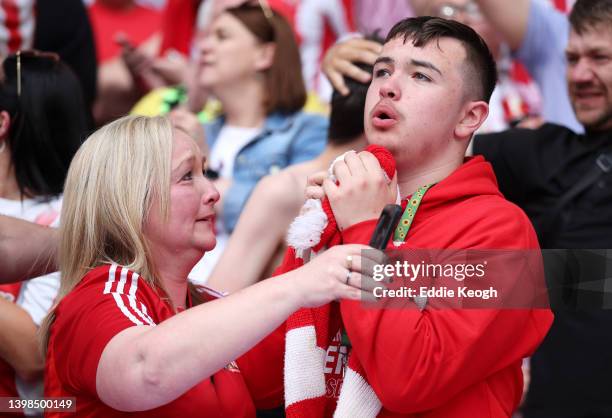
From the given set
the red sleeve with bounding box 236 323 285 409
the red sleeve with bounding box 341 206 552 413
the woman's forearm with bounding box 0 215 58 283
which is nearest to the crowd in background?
the woman's forearm with bounding box 0 215 58 283

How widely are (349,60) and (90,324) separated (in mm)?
1571

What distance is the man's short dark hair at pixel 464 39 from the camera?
2.34 meters

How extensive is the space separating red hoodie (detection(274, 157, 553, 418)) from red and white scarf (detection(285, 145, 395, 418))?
50mm

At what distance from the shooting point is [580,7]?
10.8 ft

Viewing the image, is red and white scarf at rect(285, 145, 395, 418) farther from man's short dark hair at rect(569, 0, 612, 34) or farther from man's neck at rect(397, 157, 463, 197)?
man's short dark hair at rect(569, 0, 612, 34)

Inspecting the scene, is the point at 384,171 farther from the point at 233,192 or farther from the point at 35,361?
the point at 233,192

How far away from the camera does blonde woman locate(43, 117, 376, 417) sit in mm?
1922

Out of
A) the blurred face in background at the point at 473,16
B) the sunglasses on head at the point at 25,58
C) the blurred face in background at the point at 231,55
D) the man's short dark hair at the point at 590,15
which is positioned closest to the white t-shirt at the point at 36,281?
the sunglasses on head at the point at 25,58

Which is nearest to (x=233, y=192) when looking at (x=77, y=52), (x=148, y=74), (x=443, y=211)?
(x=77, y=52)

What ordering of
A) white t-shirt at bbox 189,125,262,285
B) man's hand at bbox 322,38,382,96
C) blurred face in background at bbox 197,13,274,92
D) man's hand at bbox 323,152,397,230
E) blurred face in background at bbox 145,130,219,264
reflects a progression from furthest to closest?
blurred face in background at bbox 197,13,274,92
white t-shirt at bbox 189,125,262,285
man's hand at bbox 322,38,382,96
blurred face in background at bbox 145,130,219,264
man's hand at bbox 323,152,397,230

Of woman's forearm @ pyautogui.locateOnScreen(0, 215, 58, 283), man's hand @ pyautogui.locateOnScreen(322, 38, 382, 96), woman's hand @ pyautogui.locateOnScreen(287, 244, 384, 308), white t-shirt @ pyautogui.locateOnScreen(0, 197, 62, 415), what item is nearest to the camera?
woman's hand @ pyautogui.locateOnScreen(287, 244, 384, 308)

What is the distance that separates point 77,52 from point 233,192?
47.7 inches

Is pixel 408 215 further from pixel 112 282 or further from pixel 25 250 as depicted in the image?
pixel 25 250

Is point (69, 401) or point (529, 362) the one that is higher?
point (69, 401)
